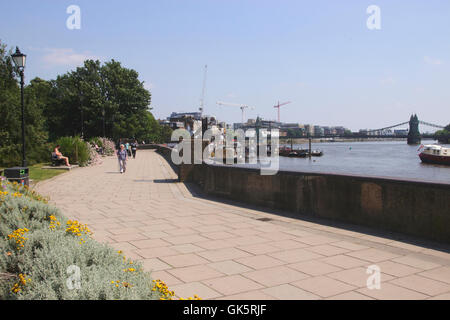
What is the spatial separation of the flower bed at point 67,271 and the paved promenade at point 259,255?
1.49 feet

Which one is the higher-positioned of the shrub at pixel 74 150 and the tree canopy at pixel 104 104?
the tree canopy at pixel 104 104

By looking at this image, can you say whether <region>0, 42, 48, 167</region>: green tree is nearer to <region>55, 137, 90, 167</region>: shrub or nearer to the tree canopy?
<region>55, 137, 90, 167</region>: shrub

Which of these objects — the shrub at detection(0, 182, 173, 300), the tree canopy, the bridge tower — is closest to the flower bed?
the shrub at detection(0, 182, 173, 300)

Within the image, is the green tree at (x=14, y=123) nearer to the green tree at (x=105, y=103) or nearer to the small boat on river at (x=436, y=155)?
the green tree at (x=105, y=103)

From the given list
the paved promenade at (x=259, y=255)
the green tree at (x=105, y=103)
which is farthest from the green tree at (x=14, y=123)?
the green tree at (x=105, y=103)

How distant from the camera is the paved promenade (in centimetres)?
405

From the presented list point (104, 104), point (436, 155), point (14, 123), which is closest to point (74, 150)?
point (14, 123)

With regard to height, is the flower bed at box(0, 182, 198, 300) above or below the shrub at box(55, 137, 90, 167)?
below

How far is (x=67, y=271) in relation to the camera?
3127 millimetres

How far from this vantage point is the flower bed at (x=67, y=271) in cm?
274

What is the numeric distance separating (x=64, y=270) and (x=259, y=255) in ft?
9.47

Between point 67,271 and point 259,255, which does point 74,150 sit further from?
point 67,271
